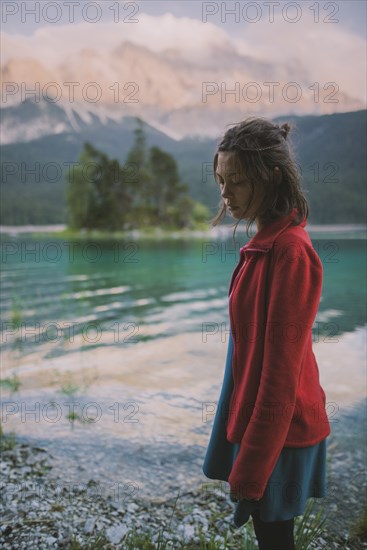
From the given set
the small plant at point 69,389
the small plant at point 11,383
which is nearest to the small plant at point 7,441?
the small plant at point 69,389

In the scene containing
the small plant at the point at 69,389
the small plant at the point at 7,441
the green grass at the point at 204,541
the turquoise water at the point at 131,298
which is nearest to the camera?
the green grass at the point at 204,541

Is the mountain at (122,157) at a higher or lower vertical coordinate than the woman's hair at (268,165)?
higher

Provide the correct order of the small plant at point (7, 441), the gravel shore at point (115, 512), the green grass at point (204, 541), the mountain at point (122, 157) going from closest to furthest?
the green grass at point (204, 541) < the gravel shore at point (115, 512) < the small plant at point (7, 441) < the mountain at point (122, 157)

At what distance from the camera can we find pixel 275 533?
1.19 m

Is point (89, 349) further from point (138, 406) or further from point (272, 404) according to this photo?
point (272, 404)

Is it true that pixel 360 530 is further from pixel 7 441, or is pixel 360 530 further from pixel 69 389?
pixel 69 389

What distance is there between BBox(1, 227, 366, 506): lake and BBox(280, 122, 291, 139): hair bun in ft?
1.21

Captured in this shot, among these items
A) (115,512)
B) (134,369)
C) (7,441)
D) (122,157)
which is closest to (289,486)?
(115,512)

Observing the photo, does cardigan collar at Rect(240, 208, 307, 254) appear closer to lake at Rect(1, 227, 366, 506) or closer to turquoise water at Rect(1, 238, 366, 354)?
lake at Rect(1, 227, 366, 506)

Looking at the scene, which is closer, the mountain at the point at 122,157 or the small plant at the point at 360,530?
the small plant at the point at 360,530

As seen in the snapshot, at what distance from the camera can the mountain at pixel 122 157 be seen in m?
4.50

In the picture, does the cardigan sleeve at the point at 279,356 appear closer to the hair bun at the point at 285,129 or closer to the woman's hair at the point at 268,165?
the woman's hair at the point at 268,165

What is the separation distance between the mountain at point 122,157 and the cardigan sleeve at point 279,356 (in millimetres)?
274

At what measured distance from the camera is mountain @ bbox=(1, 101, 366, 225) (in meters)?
4.50
